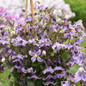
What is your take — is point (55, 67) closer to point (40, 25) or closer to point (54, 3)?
point (40, 25)

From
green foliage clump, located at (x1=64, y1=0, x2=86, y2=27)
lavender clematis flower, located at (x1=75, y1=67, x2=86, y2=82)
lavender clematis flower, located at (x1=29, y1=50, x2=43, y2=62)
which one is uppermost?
green foliage clump, located at (x1=64, y1=0, x2=86, y2=27)

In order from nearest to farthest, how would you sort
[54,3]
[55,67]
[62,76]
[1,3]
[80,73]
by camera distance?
1. [80,73]
2. [55,67]
3. [62,76]
4. [1,3]
5. [54,3]

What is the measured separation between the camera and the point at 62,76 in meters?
2.69

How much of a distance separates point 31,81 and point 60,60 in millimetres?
443

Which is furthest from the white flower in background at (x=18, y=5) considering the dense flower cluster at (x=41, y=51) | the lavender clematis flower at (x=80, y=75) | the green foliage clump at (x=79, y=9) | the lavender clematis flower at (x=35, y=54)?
the lavender clematis flower at (x=80, y=75)

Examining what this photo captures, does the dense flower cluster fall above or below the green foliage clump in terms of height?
below

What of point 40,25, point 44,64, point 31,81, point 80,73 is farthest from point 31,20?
point 80,73

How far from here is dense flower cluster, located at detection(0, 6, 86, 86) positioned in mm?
2518

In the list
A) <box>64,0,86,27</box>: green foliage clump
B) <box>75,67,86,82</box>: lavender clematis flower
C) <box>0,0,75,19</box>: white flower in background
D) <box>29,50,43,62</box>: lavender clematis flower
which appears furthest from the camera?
<box>64,0,86,27</box>: green foliage clump

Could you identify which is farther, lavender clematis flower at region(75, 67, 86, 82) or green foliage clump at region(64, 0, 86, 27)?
green foliage clump at region(64, 0, 86, 27)

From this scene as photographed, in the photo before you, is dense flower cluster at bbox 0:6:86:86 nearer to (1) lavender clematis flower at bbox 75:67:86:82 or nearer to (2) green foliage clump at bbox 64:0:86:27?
(1) lavender clematis flower at bbox 75:67:86:82

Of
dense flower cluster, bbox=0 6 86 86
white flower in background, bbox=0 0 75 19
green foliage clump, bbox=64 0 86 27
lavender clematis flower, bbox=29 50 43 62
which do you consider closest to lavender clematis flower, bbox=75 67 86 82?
dense flower cluster, bbox=0 6 86 86

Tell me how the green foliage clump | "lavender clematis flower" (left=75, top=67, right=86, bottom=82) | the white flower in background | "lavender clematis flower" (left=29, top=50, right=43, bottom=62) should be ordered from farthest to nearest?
1. the green foliage clump
2. the white flower in background
3. "lavender clematis flower" (left=29, top=50, right=43, bottom=62)
4. "lavender clematis flower" (left=75, top=67, right=86, bottom=82)

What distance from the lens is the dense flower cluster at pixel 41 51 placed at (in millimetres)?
2518
